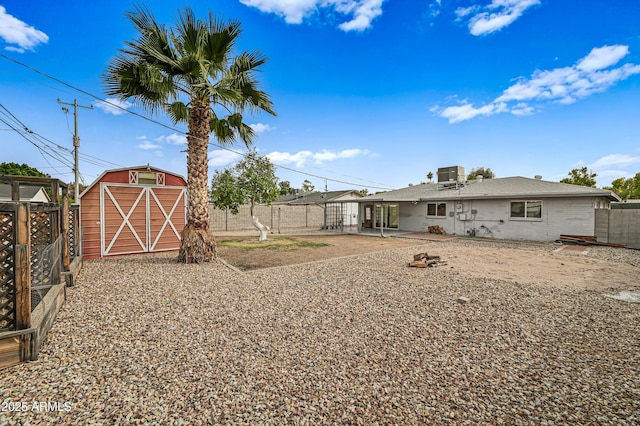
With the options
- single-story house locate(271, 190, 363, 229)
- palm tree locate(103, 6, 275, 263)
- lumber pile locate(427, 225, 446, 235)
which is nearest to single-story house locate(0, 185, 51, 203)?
palm tree locate(103, 6, 275, 263)

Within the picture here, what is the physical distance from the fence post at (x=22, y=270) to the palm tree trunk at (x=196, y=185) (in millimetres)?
4725

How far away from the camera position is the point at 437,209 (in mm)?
16406

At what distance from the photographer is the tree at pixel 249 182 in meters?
12.6

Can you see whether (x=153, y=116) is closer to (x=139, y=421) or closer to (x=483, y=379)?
(x=139, y=421)

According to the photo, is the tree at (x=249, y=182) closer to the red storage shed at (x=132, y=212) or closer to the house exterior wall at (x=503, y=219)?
the red storage shed at (x=132, y=212)

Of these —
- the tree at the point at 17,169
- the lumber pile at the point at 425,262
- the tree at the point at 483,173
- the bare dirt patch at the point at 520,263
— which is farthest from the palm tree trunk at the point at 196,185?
the tree at the point at 17,169

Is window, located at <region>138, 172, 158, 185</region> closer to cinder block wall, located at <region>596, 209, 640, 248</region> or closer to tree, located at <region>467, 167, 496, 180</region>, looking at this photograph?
cinder block wall, located at <region>596, 209, 640, 248</region>

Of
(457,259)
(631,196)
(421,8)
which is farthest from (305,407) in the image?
(631,196)

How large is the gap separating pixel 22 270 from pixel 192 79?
20.4 feet

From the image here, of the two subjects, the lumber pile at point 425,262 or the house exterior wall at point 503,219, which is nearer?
the lumber pile at point 425,262

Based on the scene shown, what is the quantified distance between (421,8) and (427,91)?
165 inches

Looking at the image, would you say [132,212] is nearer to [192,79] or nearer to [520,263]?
[192,79]

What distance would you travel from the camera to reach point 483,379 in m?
2.42

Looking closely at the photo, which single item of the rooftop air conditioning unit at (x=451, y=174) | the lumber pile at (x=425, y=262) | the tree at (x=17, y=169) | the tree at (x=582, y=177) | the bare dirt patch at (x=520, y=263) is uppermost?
the tree at (x=17, y=169)
